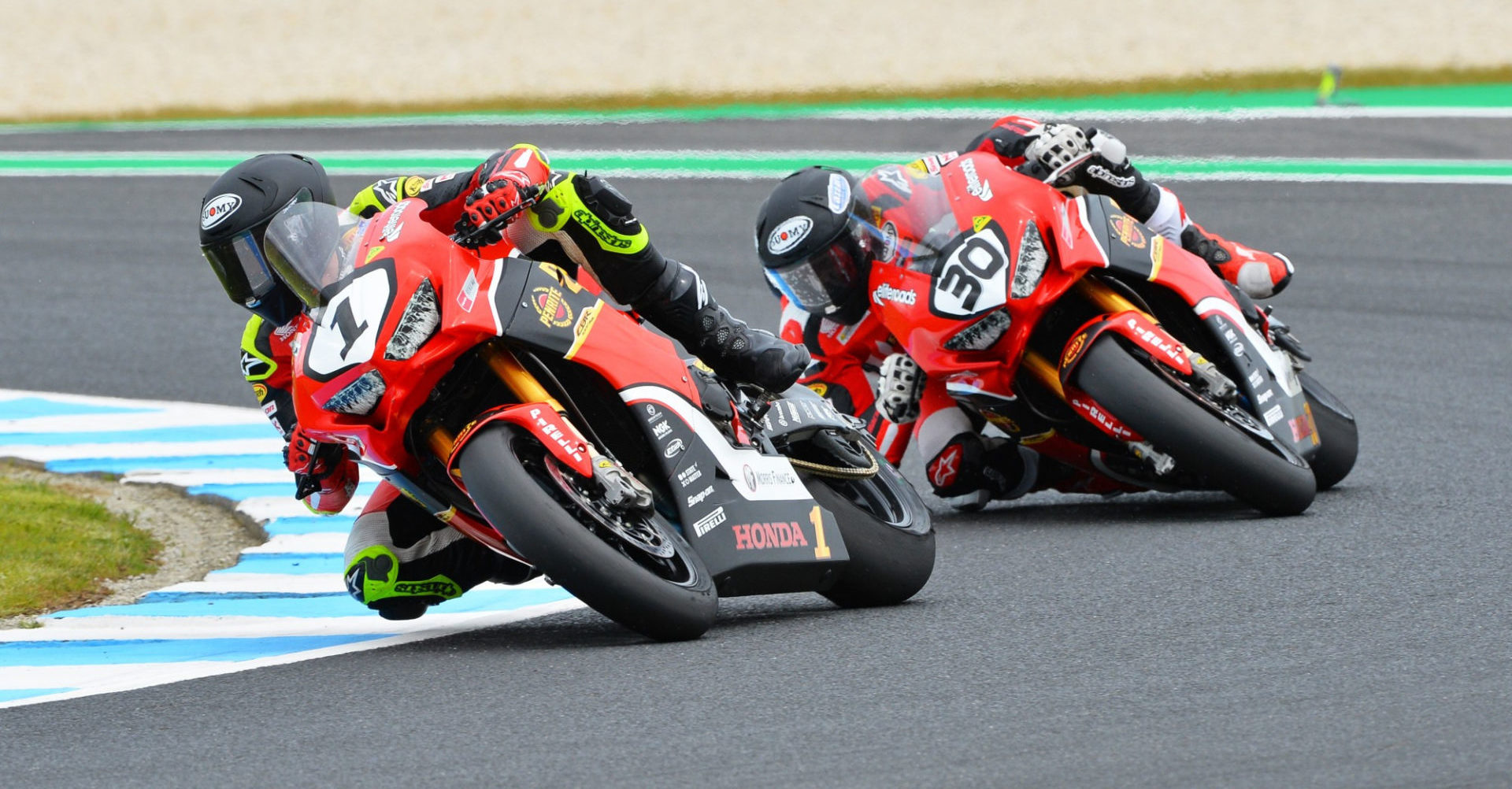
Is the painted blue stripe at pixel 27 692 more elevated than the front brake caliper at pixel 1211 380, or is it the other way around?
the painted blue stripe at pixel 27 692

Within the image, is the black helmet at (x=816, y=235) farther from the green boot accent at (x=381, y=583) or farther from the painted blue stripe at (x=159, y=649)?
the painted blue stripe at (x=159, y=649)

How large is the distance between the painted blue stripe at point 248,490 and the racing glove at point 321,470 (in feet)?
7.35

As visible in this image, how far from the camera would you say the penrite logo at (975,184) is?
21.6ft

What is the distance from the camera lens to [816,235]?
6.44 metres

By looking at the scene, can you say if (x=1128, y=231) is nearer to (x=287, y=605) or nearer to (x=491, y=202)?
(x=491, y=202)

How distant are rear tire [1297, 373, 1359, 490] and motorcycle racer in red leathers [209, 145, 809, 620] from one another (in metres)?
2.34

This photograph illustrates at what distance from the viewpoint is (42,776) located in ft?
12.9

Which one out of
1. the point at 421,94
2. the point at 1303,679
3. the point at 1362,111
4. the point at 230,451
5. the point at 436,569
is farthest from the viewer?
the point at 421,94

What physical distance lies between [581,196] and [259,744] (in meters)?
1.80

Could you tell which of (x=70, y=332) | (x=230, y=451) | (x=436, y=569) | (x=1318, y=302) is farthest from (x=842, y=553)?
(x=70, y=332)

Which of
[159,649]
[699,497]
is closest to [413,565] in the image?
[159,649]

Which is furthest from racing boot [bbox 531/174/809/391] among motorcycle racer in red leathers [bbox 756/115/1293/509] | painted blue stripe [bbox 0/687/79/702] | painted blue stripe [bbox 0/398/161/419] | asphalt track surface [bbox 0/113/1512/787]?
painted blue stripe [bbox 0/398/161/419]

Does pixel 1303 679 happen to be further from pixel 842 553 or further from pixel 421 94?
pixel 421 94

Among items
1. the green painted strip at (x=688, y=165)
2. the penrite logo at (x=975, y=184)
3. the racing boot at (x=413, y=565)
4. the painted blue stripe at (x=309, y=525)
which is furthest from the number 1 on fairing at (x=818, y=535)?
the green painted strip at (x=688, y=165)
